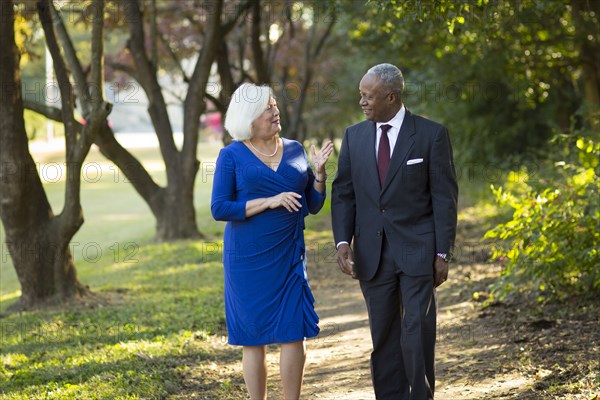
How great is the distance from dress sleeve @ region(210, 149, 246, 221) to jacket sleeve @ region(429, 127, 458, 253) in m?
1.22

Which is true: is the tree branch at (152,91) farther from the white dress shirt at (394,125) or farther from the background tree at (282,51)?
the white dress shirt at (394,125)

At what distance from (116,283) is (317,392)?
6.67m

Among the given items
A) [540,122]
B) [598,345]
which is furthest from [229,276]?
[540,122]

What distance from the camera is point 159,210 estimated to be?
1767cm

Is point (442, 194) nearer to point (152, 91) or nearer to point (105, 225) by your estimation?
point (152, 91)

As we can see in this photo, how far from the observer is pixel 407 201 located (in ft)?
19.5

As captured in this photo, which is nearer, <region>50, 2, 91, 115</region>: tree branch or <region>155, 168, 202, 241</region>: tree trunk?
<region>50, 2, 91, 115</region>: tree branch

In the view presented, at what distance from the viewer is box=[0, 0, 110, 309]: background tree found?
1060cm

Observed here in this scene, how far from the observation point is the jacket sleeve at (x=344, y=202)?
20.1 ft

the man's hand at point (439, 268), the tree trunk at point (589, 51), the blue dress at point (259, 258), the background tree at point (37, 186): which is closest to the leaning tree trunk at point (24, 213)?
the background tree at point (37, 186)

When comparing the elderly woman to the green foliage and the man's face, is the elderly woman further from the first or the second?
the green foliage

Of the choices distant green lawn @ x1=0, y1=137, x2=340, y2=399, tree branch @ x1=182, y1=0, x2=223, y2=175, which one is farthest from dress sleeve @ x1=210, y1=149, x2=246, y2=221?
tree branch @ x1=182, y1=0, x2=223, y2=175

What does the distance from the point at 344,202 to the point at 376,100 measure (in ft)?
2.40

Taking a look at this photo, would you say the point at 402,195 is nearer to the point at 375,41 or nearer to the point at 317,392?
the point at 317,392
